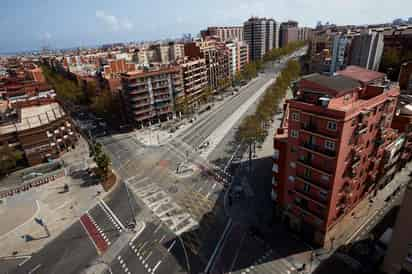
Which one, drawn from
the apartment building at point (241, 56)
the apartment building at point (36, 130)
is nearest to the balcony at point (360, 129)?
the apartment building at point (36, 130)

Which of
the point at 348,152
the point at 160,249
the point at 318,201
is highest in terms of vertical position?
the point at 348,152

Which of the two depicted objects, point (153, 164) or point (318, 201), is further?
point (153, 164)

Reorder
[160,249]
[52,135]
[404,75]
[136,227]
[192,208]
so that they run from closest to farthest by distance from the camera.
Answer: [160,249] → [136,227] → [192,208] → [52,135] → [404,75]

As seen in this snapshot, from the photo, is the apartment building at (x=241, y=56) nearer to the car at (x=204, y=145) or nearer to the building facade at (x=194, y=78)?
the building facade at (x=194, y=78)

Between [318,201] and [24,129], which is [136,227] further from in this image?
[24,129]

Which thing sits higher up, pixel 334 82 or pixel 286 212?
pixel 334 82

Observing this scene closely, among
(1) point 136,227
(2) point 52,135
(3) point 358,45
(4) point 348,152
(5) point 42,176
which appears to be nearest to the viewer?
(4) point 348,152

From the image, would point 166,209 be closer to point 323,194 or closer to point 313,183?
point 313,183

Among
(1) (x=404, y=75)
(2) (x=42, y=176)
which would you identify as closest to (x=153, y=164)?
(2) (x=42, y=176)

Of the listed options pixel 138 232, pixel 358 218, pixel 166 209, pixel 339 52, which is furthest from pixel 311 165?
pixel 339 52
